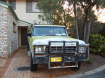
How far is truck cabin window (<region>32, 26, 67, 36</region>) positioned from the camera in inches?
291

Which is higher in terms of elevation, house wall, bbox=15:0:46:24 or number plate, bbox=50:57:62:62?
house wall, bbox=15:0:46:24

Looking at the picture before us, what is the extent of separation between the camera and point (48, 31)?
752 centimetres

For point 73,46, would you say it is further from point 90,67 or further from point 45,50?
point 90,67

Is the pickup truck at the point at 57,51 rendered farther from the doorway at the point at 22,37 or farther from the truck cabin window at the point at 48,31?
the doorway at the point at 22,37

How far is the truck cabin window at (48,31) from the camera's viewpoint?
7382 millimetres

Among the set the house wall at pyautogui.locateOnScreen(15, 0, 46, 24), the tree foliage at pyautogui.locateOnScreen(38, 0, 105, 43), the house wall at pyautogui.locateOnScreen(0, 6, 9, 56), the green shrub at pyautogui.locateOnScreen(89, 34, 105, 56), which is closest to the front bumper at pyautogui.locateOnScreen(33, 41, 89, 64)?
the tree foliage at pyautogui.locateOnScreen(38, 0, 105, 43)

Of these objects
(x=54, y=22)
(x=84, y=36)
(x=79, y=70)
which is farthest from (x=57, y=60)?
(x=54, y=22)

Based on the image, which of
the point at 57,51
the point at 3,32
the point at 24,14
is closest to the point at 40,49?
the point at 57,51

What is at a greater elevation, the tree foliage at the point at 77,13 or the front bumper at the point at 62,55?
the tree foliage at the point at 77,13

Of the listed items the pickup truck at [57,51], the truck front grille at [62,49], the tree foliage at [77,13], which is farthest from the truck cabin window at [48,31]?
the truck front grille at [62,49]

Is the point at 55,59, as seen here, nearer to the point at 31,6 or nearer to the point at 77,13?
the point at 77,13

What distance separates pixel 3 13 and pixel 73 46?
519cm

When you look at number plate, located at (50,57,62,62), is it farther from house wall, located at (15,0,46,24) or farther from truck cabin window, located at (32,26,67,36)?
house wall, located at (15,0,46,24)

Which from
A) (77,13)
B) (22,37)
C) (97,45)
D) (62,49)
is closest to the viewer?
(62,49)
